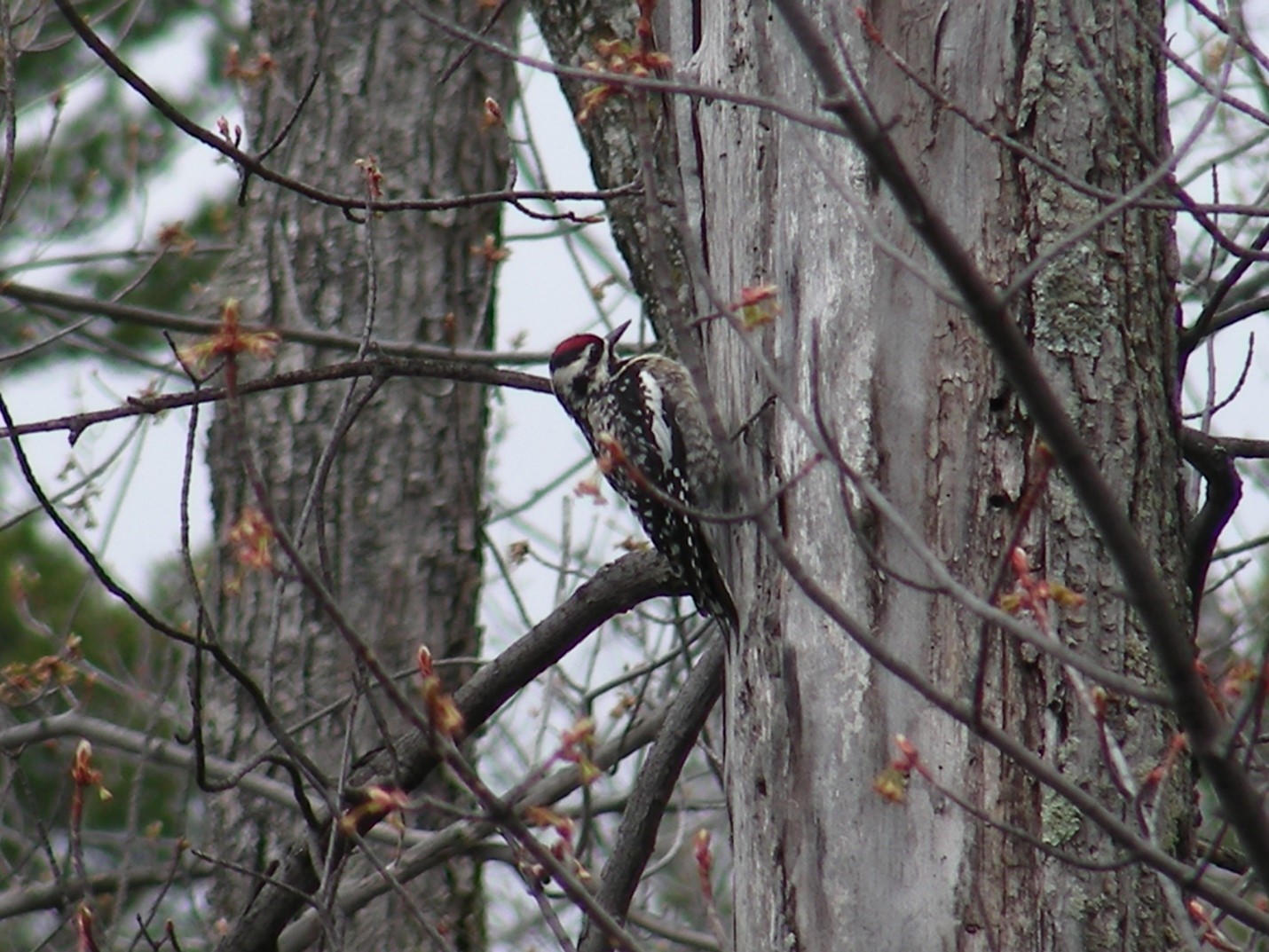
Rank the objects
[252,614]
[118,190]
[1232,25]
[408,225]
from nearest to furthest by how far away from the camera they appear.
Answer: [1232,25], [252,614], [408,225], [118,190]

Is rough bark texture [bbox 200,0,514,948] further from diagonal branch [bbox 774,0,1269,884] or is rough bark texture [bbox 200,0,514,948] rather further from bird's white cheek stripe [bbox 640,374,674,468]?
diagonal branch [bbox 774,0,1269,884]

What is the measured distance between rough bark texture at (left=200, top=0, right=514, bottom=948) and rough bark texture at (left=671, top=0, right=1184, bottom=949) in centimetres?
273

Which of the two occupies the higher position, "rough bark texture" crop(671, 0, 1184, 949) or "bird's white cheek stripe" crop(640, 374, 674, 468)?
"bird's white cheek stripe" crop(640, 374, 674, 468)

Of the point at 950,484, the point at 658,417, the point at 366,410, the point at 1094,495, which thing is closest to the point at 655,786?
the point at 658,417

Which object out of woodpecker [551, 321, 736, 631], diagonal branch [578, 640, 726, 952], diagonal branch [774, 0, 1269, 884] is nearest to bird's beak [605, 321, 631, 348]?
woodpecker [551, 321, 736, 631]

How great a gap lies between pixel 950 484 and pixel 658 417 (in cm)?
190

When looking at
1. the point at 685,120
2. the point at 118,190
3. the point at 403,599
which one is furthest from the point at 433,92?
the point at 118,190

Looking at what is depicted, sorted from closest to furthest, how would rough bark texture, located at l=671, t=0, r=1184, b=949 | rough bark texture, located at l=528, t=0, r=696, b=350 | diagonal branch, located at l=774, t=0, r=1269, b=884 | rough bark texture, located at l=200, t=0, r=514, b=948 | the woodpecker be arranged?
diagonal branch, located at l=774, t=0, r=1269, b=884 < rough bark texture, located at l=671, t=0, r=1184, b=949 < rough bark texture, located at l=528, t=0, r=696, b=350 < the woodpecker < rough bark texture, located at l=200, t=0, r=514, b=948

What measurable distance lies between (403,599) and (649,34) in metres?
3.55

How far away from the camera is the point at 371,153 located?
612 cm

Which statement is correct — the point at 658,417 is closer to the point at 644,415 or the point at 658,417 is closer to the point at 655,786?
the point at 644,415

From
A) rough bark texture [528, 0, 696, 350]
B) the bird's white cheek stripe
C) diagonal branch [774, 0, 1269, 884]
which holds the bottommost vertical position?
diagonal branch [774, 0, 1269, 884]

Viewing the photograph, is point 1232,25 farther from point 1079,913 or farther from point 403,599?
point 403,599

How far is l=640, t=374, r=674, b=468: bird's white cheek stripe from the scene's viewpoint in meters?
4.44
